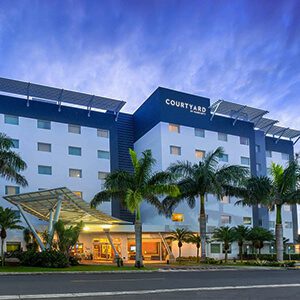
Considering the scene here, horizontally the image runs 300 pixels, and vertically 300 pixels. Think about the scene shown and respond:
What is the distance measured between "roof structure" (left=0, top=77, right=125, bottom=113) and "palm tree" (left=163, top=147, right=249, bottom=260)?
17078 millimetres

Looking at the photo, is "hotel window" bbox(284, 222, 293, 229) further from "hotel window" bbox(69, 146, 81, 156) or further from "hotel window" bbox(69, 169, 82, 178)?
"hotel window" bbox(69, 146, 81, 156)

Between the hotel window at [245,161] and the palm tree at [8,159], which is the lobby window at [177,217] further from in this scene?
the palm tree at [8,159]

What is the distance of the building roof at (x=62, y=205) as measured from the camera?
34906mm

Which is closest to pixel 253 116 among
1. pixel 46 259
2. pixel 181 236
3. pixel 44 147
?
pixel 181 236

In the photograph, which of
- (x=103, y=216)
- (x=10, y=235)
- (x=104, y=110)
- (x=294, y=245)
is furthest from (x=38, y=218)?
(x=294, y=245)

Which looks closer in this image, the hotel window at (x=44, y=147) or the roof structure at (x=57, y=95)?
the roof structure at (x=57, y=95)

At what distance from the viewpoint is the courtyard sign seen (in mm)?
52438

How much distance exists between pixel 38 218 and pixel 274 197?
79.0 feet

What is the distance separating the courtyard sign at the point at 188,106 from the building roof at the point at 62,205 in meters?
18.2

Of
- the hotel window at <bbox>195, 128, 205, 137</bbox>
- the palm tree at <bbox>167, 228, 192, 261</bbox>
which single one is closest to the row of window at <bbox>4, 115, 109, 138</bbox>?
the hotel window at <bbox>195, 128, 205, 137</bbox>

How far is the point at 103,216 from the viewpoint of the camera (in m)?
39.3

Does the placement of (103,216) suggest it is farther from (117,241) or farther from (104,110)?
(104,110)

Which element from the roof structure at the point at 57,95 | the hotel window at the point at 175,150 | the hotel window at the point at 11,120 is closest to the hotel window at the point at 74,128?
the roof structure at the point at 57,95

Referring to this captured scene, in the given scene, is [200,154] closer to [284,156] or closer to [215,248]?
[215,248]
